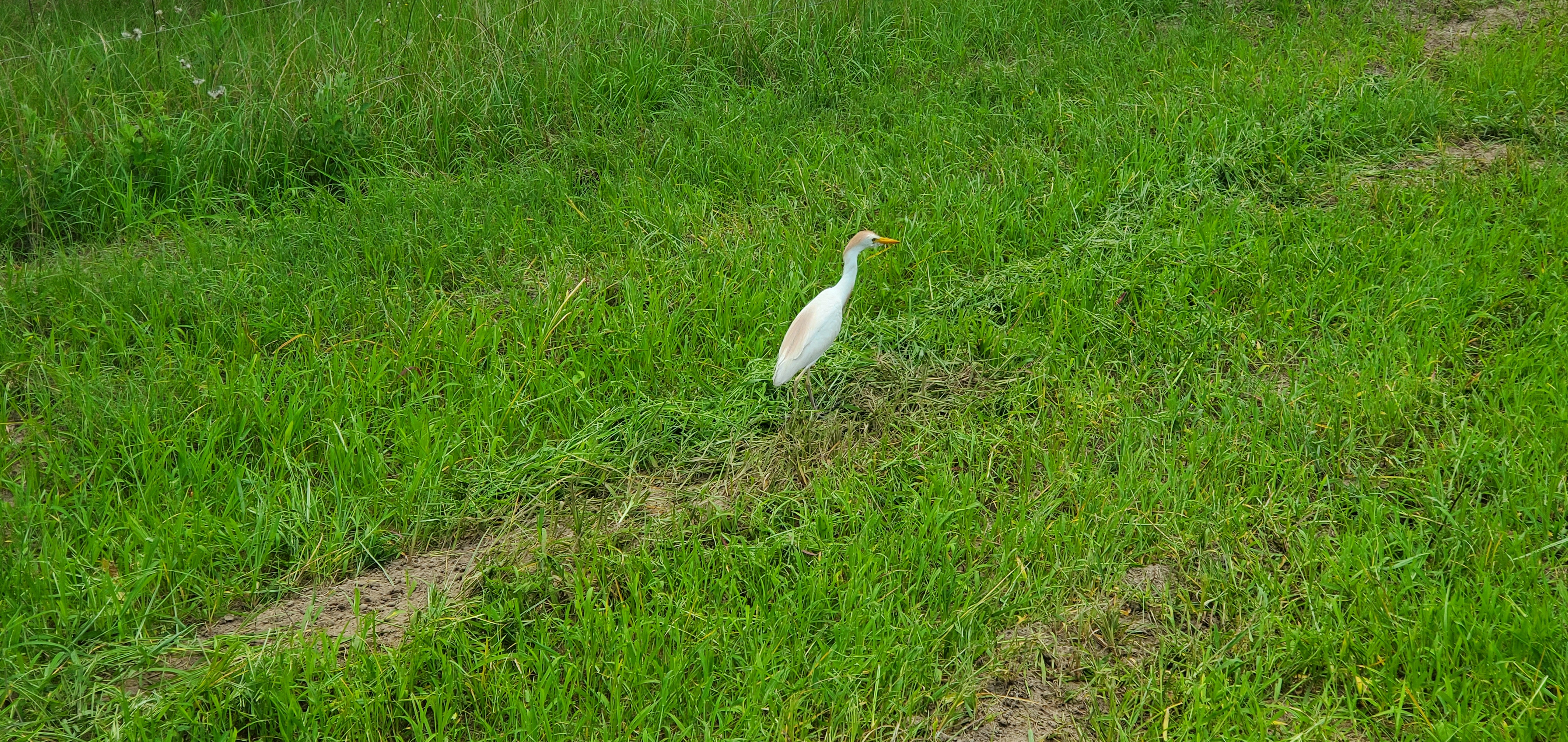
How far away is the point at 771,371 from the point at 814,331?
0.40m

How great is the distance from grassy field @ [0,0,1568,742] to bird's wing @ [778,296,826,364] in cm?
27

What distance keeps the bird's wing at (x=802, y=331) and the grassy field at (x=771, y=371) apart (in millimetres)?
273

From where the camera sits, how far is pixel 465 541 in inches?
123

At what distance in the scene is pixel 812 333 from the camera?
3379 mm

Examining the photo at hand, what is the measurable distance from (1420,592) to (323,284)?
3.83 m

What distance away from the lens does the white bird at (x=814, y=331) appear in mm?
3383

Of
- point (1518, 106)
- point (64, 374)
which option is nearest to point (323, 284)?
point (64, 374)

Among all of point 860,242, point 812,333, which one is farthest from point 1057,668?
point 860,242

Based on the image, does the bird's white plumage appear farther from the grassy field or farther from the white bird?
the grassy field

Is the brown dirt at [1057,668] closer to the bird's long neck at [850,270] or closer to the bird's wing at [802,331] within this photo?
the bird's wing at [802,331]

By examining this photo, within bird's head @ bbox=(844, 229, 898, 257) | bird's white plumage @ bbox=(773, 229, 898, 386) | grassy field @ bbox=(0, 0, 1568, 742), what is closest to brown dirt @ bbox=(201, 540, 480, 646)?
grassy field @ bbox=(0, 0, 1568, 742)

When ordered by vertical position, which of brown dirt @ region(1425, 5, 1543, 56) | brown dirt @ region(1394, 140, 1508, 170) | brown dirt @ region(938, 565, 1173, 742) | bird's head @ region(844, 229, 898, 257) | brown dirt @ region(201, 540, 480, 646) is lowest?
brown dirt @ region(938, 565, 1173, 742)

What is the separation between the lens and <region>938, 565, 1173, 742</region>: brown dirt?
2547mm

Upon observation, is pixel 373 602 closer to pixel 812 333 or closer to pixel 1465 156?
pixel 812 333
